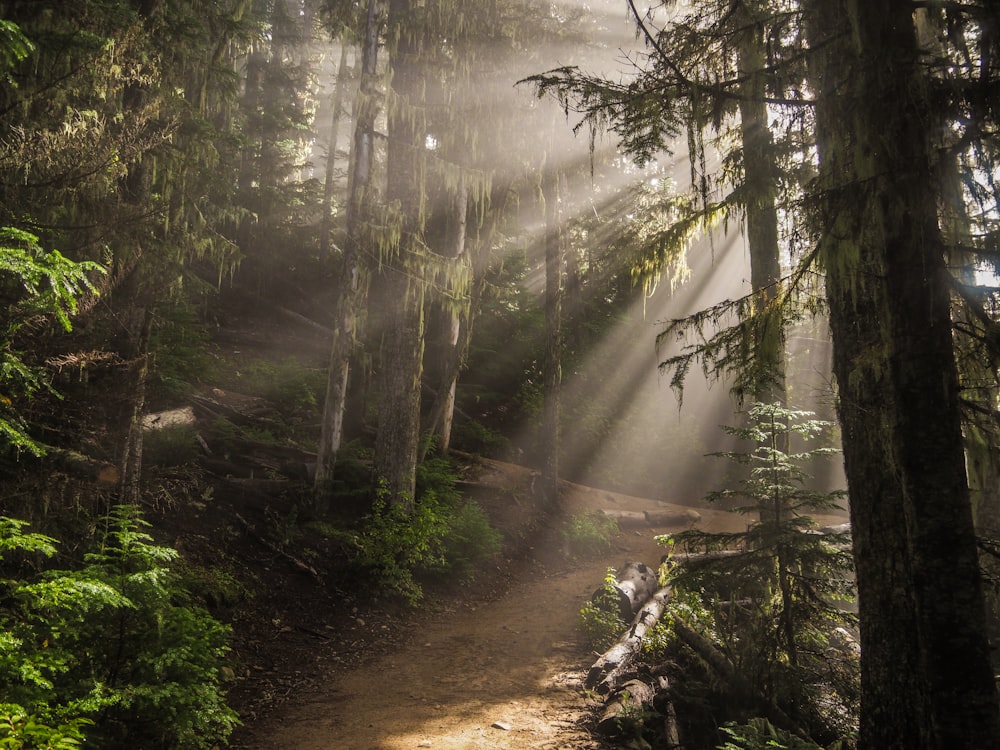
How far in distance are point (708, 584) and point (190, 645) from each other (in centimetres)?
543

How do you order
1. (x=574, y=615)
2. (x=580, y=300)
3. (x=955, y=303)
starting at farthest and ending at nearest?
(x=580, y=300) → (x=574, y=615) → (x=955, y=303)

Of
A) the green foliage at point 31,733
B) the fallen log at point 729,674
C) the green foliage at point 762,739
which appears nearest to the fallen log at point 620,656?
the fallen log at point 729,674

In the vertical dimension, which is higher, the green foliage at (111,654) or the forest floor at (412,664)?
the green foliage at (111,654)

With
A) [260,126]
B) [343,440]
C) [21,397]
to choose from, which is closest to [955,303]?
[21,397]

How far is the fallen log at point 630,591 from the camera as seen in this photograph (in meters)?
9.68

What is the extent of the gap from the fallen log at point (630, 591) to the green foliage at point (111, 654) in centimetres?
619

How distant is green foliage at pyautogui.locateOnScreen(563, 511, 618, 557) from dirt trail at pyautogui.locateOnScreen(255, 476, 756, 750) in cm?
286

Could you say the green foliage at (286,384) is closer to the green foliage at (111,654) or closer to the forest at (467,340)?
the forest at (467,340)

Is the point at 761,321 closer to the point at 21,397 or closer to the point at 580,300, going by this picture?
the point at 21,397

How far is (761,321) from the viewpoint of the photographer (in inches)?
225

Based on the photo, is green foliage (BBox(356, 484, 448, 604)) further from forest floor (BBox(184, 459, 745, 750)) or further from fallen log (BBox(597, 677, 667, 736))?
fallen log (BBox(597, 677, 667, 736))

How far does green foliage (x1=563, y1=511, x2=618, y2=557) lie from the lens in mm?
14641

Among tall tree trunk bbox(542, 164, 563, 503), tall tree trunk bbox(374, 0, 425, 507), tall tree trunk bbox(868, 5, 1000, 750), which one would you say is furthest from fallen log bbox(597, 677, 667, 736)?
tall tree trunk bbox(542, 164, 563, 503)

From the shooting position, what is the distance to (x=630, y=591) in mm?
10078
